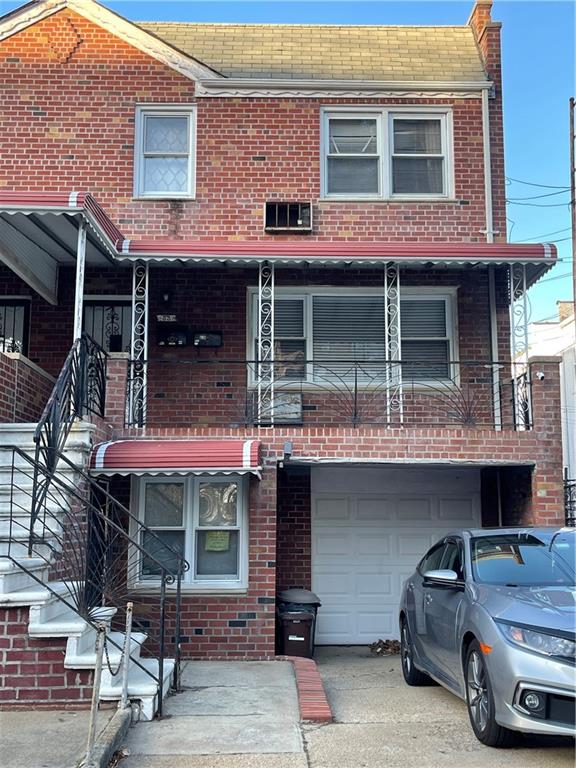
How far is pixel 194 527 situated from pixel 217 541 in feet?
1.07

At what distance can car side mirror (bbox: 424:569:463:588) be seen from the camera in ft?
21.5

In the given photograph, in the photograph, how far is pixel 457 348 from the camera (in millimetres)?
11969

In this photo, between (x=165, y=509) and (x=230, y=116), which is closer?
(x=165, y=509)

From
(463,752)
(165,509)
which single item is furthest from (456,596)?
(165,509)

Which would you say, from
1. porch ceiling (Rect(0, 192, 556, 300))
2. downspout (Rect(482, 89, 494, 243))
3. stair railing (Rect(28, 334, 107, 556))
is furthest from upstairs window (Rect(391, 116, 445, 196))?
stair railing (Rect(28, 334, 107, 556))

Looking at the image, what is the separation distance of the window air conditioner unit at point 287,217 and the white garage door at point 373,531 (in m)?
3.53

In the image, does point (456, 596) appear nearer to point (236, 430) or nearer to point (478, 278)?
point (236, 430)

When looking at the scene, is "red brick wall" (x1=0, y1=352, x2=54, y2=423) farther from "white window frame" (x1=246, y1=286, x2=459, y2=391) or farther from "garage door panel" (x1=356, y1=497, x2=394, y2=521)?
"garage door panel" (x1=356, y1=497, x2=394, y2=521)

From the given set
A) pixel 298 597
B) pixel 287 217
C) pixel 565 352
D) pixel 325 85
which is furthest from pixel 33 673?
pixel 565 352

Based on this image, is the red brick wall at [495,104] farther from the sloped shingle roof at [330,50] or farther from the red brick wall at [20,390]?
the red brick wall at [20,390]

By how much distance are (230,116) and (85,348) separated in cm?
504

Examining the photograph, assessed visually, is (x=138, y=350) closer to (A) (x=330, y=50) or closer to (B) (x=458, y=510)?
(B) (x=458, y=510)

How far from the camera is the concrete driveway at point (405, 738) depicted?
5.54 meters

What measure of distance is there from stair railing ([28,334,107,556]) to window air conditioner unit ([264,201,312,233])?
344 centimetres
